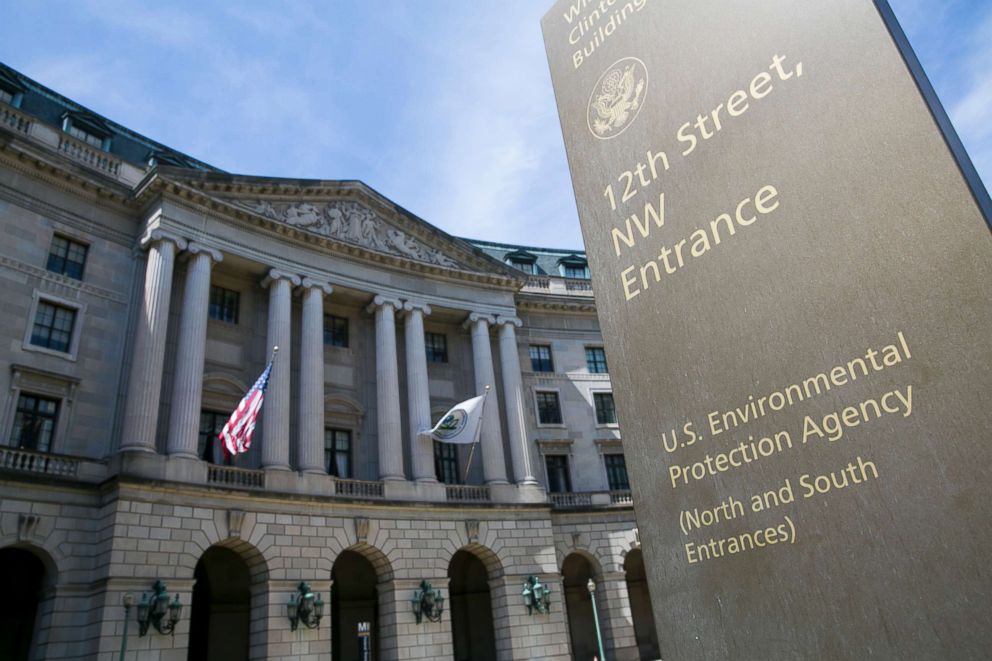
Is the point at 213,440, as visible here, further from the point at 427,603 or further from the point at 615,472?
the point at 615,472

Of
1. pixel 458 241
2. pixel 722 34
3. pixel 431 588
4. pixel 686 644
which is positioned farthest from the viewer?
pixel 458 241

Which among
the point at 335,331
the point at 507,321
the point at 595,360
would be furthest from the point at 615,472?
the point at 335,331

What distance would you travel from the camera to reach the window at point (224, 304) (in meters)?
29.8

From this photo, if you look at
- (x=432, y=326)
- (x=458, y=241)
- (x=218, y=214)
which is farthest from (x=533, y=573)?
(x=218, y=214)

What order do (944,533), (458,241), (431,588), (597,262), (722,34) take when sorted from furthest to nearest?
(458,241), (431,588), (597,262), (722,34), (944,533)

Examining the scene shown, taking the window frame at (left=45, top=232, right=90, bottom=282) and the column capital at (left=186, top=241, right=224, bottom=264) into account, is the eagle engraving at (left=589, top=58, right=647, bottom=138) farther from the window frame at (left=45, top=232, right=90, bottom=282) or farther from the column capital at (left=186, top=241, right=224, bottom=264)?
the window frame at (left=45, top=232, right=90, bottom=282)

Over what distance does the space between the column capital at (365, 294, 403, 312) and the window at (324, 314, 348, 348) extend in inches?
55.5

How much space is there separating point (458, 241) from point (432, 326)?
461 centimetres

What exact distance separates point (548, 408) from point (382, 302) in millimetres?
11162

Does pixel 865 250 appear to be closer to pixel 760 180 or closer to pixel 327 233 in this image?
pixel 760 180

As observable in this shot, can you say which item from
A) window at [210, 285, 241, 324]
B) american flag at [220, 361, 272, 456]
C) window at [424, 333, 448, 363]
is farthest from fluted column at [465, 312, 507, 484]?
american flag at [220, 361, 272, 456]

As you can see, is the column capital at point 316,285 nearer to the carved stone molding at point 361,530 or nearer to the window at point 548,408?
the carved stone molding at point 361,530

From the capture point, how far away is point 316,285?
30.9m

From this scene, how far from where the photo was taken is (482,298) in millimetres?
36531
